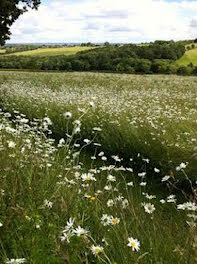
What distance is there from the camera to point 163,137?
9.20m

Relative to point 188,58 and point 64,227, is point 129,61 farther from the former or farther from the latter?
point 64,227

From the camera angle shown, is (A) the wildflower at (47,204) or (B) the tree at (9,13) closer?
(A) the wildflower at (47,204)

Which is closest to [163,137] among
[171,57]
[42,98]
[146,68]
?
[42,98]

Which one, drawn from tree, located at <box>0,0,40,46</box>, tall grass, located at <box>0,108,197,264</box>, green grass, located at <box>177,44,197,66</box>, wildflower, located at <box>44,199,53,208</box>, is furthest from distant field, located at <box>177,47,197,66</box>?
wildflower, located at <box>44,199,53,208</box>

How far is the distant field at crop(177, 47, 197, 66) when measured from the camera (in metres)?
53.9

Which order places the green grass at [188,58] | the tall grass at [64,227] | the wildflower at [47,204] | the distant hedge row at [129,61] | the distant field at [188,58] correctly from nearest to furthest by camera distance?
the tall grass at [64,227]
the wildflower at [47,204]
the distant hedge row at [129,61]
the green grass at [188,58]
the distant field at [188,58]

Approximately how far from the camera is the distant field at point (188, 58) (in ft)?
177

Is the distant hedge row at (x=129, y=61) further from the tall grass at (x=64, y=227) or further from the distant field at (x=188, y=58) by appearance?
the tall grass at (x=64, y=227)

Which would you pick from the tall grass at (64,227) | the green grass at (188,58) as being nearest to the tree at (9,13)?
the tall grass at (64,227)

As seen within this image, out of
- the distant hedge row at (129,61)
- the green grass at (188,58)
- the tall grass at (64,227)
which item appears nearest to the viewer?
the tall grass at (64,227)

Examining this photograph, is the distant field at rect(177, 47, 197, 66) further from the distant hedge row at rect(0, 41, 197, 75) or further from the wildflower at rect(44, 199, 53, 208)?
the wildflower at rect(44, 199, 53, 208)

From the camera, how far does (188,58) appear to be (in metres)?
56.7

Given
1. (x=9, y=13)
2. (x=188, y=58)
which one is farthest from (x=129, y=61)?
(x=9, y=13)

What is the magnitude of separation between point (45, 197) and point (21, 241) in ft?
2.46
